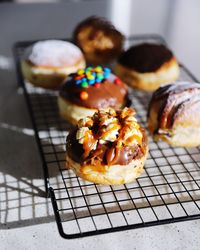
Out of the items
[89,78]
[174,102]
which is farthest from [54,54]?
[174,102]

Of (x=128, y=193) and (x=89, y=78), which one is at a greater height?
(x=89, y=78)

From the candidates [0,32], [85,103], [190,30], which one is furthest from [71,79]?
[190,30]

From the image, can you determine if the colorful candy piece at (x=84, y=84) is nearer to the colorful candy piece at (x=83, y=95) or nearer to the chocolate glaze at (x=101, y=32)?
the colorful candy piece at (x=83, y=95)

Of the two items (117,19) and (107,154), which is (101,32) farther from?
(107,154)

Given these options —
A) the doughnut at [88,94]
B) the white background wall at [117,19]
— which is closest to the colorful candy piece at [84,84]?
the doughnut at [88,94]

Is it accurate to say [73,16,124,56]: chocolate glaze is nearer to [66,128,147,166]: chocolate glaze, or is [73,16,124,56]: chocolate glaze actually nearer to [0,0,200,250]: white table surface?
[0,0,200,250]: white table surface

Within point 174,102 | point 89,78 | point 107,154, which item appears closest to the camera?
point 107,154
